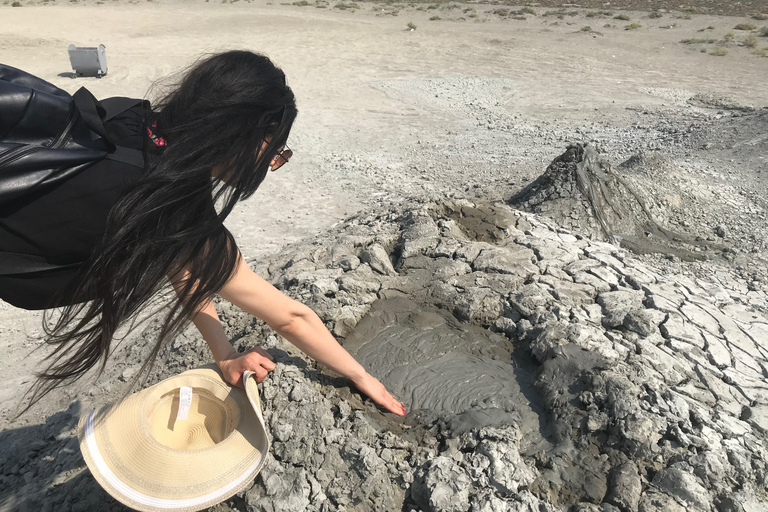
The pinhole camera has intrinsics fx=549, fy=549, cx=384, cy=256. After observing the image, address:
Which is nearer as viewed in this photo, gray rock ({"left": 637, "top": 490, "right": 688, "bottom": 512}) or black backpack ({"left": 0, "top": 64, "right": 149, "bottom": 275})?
black backpack ({"left": 0, "top": 64, "right": 149, "bottom": 275})

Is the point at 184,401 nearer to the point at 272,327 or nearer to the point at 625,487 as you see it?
the point at 272,327

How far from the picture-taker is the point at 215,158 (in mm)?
1257

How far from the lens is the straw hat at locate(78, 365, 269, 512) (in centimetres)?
156

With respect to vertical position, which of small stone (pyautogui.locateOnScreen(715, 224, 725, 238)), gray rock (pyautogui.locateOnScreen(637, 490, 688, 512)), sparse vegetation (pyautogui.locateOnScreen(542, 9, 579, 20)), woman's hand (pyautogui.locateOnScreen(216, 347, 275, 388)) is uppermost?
woman's hand (pyautogui.locateOnScreen(216, 347, 275, 388))

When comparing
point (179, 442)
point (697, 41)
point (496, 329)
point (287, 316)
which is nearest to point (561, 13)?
point (697, 41)

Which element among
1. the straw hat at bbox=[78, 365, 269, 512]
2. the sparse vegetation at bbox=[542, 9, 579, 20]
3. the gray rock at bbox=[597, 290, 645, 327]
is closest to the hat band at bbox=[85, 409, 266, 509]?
the straw hat at bbox=[78, 365, 269, 512]

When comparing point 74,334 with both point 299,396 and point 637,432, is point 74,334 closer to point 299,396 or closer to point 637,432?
point 299,396

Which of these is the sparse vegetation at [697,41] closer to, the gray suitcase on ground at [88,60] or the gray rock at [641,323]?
the gray suitcase on ground at [88,60]

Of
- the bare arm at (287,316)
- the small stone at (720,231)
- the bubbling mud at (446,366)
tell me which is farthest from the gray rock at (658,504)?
the small stone at (720,231)

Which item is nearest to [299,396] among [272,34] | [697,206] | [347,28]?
[697,206]

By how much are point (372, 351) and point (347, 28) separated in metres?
13.7

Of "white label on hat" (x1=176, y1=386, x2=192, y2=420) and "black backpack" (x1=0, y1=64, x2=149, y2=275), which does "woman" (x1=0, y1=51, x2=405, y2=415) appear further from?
"white label on hat" (x1=176, y1=386, x2=192, y2=420)

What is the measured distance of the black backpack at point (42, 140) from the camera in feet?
3.66

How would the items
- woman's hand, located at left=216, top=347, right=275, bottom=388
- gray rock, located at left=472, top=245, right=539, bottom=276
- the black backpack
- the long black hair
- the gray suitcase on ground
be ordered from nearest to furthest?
the black backpack
the long black hair
woman's hand, located at left=216, top=347, right=275, bottom=388
gray rock, located at left=472, top=245, right=539, bottom=276
the gray suitcase on ground
